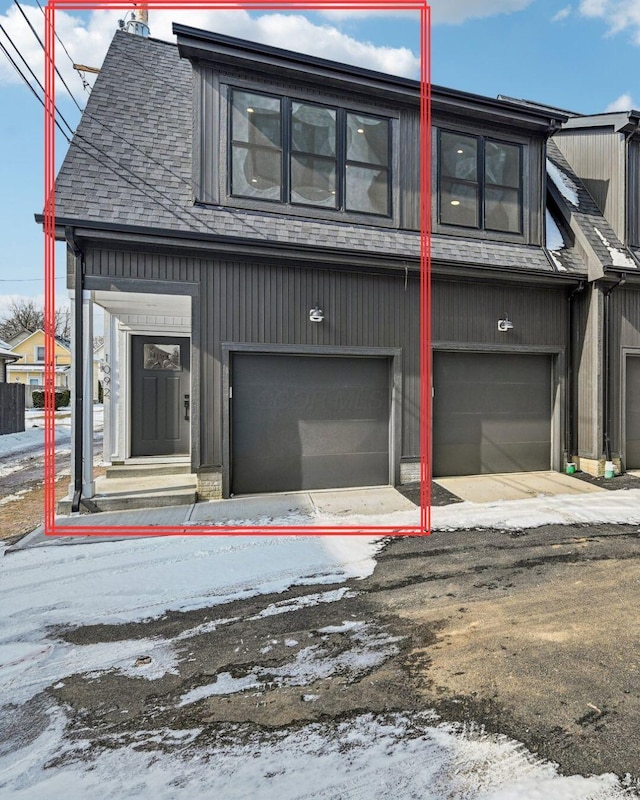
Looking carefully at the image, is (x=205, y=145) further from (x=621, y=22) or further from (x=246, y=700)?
(x=621, y=22)

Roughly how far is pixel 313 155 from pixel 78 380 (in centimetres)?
439

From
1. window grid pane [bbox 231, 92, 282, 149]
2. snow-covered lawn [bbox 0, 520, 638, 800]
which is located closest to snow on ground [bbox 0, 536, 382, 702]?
snow-covered lawn [bbox 0, 520, 638, 800]

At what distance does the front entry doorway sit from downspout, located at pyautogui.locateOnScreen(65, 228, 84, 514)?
1835 mm

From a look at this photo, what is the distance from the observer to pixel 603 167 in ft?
24.0

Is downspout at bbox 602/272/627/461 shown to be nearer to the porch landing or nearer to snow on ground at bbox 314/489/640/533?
snow on ground at bbox 314/489/640/533

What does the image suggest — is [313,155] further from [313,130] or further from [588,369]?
[588,369]

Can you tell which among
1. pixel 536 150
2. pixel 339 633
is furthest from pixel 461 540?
pixel 536 150

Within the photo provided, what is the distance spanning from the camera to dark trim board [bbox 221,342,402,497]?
5535 mm

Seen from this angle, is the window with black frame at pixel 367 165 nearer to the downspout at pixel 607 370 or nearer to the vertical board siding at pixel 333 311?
the vertical board siding at pixel 333 311

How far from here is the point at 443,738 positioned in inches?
71.1

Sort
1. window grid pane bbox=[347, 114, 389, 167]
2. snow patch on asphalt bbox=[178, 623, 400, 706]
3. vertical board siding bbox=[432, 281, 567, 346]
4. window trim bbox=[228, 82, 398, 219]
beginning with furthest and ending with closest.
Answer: vertical board siding bbox=[432, 281, 567, 346], window grid pane bbox=[347, 114, 389, 167], window trim bbox=[228, 82, 398, 219], snow patch on asphalt bbox=[178, 623, 400, 706]

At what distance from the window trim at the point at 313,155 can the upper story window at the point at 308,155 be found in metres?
0.01

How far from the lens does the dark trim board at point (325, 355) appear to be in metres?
5.54

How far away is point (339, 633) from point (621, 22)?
12.5 meters
